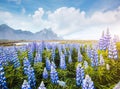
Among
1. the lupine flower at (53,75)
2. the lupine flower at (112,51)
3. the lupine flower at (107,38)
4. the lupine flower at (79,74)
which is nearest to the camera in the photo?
the lupine flower at (79,74)

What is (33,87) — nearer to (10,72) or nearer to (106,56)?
(10,72)

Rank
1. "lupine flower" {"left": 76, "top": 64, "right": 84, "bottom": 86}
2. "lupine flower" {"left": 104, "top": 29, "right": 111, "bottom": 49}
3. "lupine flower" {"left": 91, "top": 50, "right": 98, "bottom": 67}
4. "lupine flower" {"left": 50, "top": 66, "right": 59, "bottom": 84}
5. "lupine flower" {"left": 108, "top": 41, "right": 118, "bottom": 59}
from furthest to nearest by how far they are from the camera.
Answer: "lupine flower" {"left": 104, "top": 29, "right": 111, "bottom": 49} → "lupine flower" {"left": 108, "top": 41, "right": 118, "bottom": 59} → "lupine flower" {"left": 91, "top": 50, "right": 98, "bottom": 67} → "lupine flower" {"left": 50, "top": 66, "right": 59, "bottom": 84} → "lupine flower" {"left": 76, "top": 64, "right": 84, "bottom": 86}

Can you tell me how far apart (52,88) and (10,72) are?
10.8 ft

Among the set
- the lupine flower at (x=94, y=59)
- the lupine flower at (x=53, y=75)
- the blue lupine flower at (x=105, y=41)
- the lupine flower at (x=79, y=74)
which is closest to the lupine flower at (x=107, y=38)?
the blue lupine flower at (x=105, y=41)

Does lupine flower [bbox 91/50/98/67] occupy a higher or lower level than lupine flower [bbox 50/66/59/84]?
higher

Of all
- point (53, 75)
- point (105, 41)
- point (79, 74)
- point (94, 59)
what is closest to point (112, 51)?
point (94, 59)

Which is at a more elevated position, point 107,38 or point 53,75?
point 107,38

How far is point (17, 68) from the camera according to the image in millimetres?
15047

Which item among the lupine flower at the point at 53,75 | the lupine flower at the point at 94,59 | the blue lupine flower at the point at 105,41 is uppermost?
the blue lupine flower at the point at 105,41

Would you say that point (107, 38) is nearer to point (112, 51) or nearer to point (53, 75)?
point (112, 51)

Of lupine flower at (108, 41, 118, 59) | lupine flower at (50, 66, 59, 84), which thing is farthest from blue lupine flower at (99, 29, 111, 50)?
lupine flower at (50, 66, 59, 84)

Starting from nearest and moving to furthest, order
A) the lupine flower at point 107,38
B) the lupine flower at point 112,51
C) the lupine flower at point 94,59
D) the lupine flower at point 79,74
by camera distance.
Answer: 1. the lupine flower at point 79,74
2. the lupine flower at point 94,59
3. the lupine flower at point 112,51
4. the lupine flower at point 107,38

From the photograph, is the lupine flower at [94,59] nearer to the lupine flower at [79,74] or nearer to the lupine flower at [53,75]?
the lupine flower at [79,74]

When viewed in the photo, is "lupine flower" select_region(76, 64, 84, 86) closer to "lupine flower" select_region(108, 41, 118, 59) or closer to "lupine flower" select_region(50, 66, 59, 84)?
"lupine flower" select_region(50, 66, 59, 84)
